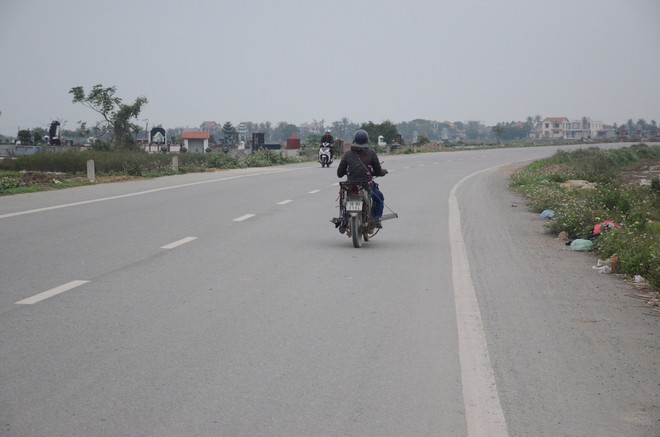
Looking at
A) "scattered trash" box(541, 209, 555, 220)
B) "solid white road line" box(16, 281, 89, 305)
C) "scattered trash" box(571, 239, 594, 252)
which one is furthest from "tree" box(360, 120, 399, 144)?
"solid white road line" box(16, 281, 89, 305)

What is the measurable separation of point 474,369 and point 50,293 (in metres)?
4.40

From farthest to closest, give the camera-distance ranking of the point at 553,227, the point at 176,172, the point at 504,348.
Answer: the point at 176,172 < the point at 553,227 < the point at 504,348

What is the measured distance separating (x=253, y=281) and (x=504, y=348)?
3.46m

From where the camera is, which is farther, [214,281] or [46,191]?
[46,191]

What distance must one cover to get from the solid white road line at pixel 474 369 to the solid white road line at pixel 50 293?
388 cm

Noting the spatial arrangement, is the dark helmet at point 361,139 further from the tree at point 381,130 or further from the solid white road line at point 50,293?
the tree at point 381,130

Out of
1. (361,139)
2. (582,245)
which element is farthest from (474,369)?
(582,245)

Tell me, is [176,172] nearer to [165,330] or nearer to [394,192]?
[394,192]

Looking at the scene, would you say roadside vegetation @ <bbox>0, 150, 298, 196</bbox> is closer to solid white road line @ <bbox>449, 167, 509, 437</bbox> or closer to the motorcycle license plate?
the motorcycle license plate

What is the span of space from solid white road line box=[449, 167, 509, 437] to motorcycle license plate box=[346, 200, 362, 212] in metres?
2.38

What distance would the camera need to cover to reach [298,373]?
580 cm

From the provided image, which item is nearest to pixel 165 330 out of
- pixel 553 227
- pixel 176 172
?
pixel 553 227

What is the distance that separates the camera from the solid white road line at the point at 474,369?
4.92 m

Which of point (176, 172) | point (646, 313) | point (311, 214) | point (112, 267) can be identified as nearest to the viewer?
point (646, 313)
